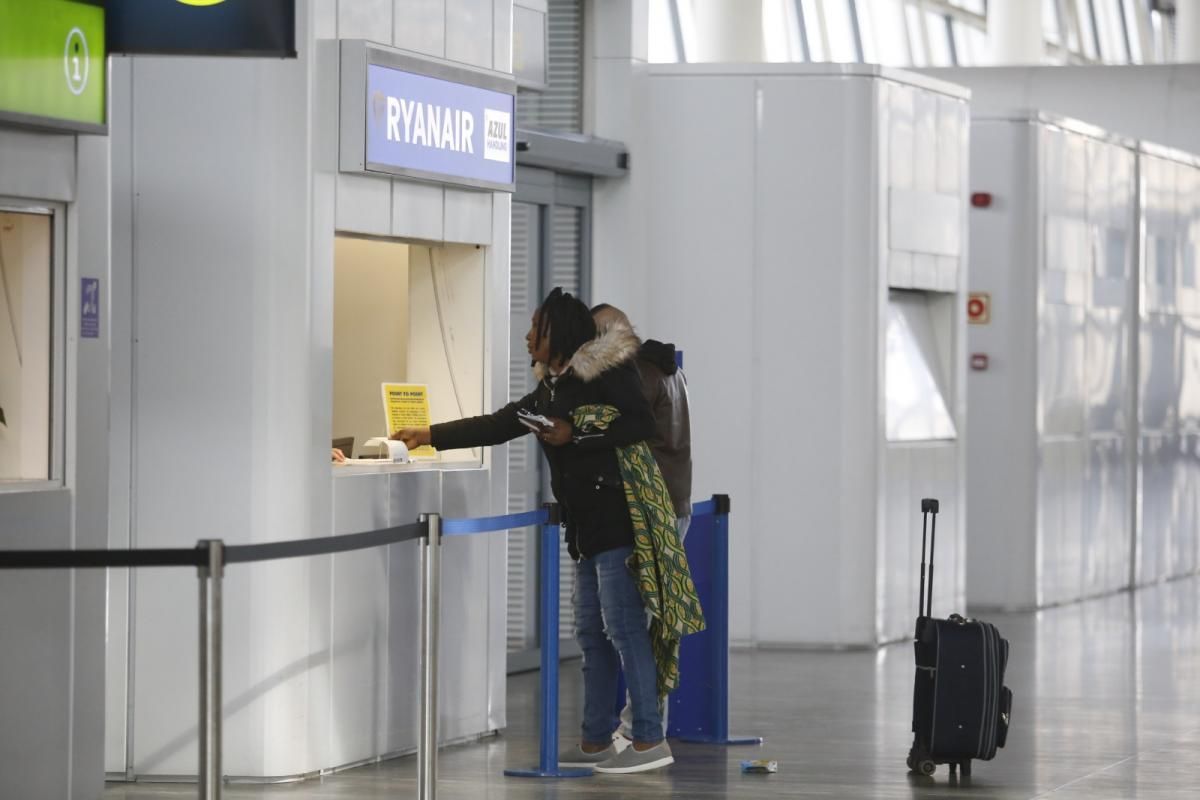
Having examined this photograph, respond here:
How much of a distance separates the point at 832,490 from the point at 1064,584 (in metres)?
3.75

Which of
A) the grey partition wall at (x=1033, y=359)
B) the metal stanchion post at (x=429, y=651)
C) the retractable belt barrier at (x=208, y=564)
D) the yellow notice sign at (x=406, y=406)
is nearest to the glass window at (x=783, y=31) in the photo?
the grey partition wall at (x=1033, y=359)

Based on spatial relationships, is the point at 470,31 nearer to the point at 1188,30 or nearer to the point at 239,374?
the point at 239,374

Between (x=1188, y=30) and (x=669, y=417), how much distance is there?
81.0 ft

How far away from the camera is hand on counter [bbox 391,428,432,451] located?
780 cm

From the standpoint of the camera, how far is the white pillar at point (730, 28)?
2036 centimetres

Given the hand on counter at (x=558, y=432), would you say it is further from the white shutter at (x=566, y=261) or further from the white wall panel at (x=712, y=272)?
the white wall panel at (x=712, y=272)

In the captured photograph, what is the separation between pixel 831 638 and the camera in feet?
39.1

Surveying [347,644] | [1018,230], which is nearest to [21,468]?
[347,644]

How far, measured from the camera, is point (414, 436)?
782cm

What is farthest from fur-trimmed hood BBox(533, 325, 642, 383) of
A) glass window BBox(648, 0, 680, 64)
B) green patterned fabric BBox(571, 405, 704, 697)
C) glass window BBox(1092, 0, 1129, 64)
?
glass window BBox(1092, 0, 1129, 64)

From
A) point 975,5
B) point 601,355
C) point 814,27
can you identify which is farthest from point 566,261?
point 975,5

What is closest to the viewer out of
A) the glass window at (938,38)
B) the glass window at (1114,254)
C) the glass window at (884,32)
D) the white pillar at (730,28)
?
the glass window at (1114,254)

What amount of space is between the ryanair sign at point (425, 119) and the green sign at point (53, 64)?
1157 millimetres

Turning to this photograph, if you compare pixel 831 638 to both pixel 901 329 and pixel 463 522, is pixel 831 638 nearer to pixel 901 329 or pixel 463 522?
pixel 901 329
